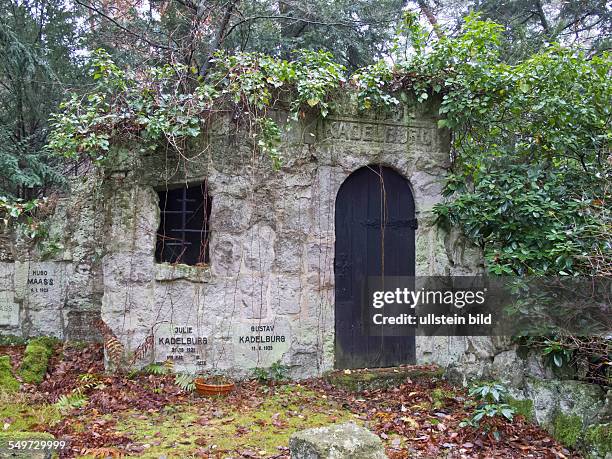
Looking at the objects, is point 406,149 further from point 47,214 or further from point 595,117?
point 47,214

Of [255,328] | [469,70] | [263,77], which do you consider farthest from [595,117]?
[255,328]

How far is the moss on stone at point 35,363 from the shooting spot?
523cm

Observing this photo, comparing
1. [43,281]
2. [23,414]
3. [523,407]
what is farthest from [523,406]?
[43,281]

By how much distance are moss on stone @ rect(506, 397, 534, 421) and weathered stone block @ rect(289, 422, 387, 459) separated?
7.15ft

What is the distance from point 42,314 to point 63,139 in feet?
10.8

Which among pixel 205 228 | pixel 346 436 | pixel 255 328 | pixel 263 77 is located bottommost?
pixel 346 436

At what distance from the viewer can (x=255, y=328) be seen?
535 centimetres

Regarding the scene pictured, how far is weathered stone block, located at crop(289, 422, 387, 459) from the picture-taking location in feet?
8.73

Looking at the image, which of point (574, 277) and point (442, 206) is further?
point (442, 206)

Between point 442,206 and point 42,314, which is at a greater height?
point 442,206

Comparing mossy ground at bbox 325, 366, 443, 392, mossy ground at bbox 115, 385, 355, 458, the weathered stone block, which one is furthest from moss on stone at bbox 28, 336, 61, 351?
the weathered stone block

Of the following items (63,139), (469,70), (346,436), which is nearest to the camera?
(346,436)

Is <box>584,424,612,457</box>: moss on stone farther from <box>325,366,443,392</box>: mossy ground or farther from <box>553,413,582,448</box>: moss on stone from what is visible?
<box>325,366,443,392</box>: mossy ground

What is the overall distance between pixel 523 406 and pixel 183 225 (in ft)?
12.9
